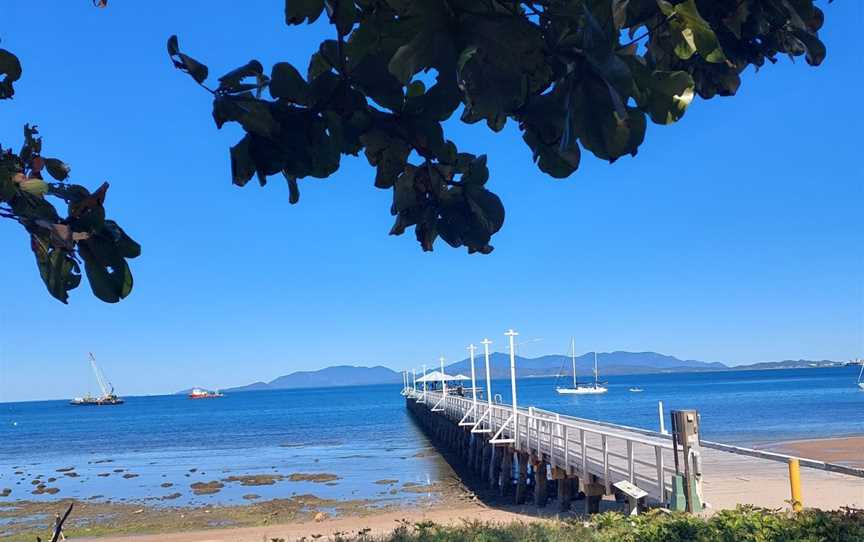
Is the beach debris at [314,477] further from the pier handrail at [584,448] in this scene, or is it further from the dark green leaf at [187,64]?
the dark green leaf at [187,64]

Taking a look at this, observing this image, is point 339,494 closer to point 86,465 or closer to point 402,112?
point 86,465

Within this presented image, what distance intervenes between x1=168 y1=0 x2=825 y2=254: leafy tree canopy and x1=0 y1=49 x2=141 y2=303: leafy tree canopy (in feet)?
1.38

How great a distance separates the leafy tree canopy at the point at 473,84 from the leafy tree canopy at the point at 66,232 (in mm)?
421

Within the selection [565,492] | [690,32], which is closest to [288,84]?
[690,32]

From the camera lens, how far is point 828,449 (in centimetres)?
2994

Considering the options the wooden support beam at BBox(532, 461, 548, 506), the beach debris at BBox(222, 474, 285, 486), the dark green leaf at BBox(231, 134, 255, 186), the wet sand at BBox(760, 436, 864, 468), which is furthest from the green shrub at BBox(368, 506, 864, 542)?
the beach debris at BBox(222, 474, 285, 486)

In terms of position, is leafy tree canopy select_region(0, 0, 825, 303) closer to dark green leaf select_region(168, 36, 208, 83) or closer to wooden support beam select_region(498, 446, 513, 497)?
dark green leaf select_region(168, 36, 208, 83)

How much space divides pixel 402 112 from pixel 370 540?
6.07 metres

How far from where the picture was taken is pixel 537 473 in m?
18.2

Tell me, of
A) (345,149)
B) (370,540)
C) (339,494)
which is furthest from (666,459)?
(339,494)

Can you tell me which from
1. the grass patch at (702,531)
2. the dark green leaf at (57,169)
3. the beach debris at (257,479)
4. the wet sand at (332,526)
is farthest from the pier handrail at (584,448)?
the beach debris at (257,479)

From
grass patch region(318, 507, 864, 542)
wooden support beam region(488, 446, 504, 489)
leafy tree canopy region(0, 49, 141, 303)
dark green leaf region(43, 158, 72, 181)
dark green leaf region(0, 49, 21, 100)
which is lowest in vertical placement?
wooden support beam region(488, 446, 504, 489)

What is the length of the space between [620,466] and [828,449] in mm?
21512

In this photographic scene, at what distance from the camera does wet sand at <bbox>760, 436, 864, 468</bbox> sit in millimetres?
26297
